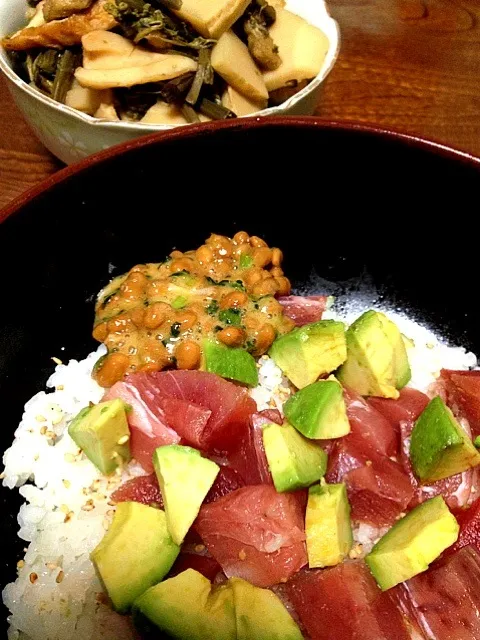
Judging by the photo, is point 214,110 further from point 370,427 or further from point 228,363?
point 370,427

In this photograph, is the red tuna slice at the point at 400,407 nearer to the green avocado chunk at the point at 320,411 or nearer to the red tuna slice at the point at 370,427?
the red tuna slice at the point at 370,427

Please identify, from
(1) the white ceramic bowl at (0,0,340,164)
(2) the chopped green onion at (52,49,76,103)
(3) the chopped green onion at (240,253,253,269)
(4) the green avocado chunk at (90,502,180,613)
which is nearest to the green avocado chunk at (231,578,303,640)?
(4) the green avocado chunk at (90,502,180,613)

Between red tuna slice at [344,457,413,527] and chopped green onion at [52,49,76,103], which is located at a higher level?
chopped green onion at [52,49,76,103]

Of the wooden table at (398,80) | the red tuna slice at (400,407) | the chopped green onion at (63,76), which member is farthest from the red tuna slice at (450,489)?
the chopped green onion at (63,76)

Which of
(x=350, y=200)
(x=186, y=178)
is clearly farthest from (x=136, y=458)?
(x=350, y=200)

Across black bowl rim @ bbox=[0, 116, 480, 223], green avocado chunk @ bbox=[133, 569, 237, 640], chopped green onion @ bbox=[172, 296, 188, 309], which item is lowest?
green avocado chunk @ bbox=[133, 569, 237, 640]

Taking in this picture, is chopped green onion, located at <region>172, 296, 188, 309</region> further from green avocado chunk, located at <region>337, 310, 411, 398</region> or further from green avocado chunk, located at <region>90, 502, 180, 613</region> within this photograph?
green avocado chunk, located at <region>90, 502, 180, 613</region>

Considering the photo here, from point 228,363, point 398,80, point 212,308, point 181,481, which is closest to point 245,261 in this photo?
point 212,308
